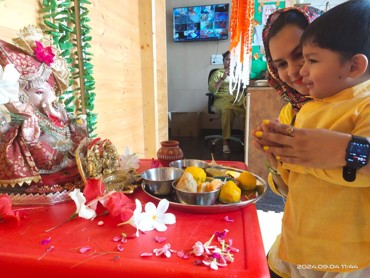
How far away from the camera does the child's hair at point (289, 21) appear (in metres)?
0.72

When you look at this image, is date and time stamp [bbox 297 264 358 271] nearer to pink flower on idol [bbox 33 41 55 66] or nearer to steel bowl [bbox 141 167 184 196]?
steel bowl [bbox 141 167 184 196]

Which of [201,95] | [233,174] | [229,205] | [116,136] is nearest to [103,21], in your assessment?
[116,136]

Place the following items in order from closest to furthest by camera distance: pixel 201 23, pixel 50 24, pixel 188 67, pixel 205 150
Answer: pixel 50 24 < pixel 205 150 < pixel 201 23 < pixel 188 67

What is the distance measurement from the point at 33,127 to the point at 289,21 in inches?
28.8

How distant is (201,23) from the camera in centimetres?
452

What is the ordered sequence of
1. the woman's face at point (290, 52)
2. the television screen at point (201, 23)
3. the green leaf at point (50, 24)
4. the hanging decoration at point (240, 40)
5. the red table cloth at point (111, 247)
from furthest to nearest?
the television screen at point (201, 23), the hanging decoration at point (240, 40), the green leaf at point (50, 24), the woman's face at point (290, 52), the red table cloth at point (111, 247)

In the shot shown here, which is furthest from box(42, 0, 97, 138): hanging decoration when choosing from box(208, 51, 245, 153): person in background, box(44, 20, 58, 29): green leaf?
box(208, 51, 245, 153): person in background

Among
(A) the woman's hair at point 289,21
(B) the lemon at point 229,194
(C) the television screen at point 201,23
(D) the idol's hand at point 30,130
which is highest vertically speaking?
(C) the television screen at point 201,23

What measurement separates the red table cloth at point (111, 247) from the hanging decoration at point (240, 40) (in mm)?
710

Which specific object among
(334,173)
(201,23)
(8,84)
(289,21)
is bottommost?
(334,173)

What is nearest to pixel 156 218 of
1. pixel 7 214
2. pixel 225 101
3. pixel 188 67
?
pixel 7 214

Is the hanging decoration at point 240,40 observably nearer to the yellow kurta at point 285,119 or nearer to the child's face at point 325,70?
the yellow kurta at point 285,119

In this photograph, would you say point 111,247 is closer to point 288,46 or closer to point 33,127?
point 33,127

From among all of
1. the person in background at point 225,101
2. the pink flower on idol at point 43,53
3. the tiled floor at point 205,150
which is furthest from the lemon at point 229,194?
the person in background at point 225,101
